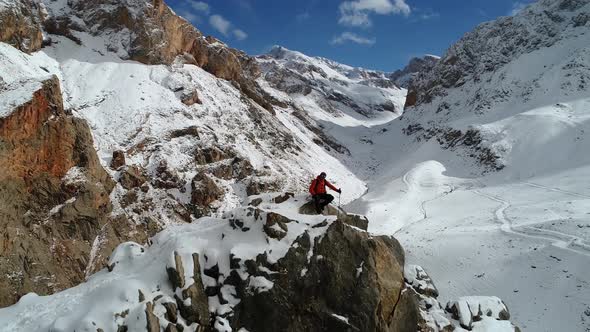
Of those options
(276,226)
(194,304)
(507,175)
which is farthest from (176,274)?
(507,175)

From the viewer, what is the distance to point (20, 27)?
36.6 metres

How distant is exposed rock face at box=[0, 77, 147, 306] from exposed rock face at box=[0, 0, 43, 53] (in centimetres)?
1477

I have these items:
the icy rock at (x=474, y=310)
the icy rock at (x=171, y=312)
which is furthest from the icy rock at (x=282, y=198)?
the icy rock at (x=474, y=310)

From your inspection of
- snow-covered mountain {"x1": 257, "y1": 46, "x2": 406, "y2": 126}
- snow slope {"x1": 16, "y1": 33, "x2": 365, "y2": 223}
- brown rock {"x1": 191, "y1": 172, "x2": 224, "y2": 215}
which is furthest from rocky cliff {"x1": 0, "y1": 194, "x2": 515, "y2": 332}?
snow-covered mountain {"x1": 257, "y1": 46, "x2": 406, "y2": 126}

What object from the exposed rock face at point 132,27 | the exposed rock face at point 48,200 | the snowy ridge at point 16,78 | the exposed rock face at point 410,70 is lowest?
the exposed rock face at point 48,200

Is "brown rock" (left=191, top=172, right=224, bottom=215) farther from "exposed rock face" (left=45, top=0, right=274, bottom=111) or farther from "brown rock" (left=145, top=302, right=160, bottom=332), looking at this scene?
"brown rock" (left=145, top=302, right=160, bottom=332)

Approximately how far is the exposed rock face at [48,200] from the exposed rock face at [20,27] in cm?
1477

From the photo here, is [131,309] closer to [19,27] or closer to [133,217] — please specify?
[133,217]

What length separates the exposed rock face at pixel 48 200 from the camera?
20.1m

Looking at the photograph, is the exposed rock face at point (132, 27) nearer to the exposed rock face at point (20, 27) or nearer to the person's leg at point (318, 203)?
the exposed rock face at point (20, 27)

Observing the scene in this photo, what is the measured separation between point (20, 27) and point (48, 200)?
2197 centimetres

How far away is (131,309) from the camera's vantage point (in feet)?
34.8

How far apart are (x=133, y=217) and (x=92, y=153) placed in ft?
16.2

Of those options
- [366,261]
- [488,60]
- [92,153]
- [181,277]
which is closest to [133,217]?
[92,153]
